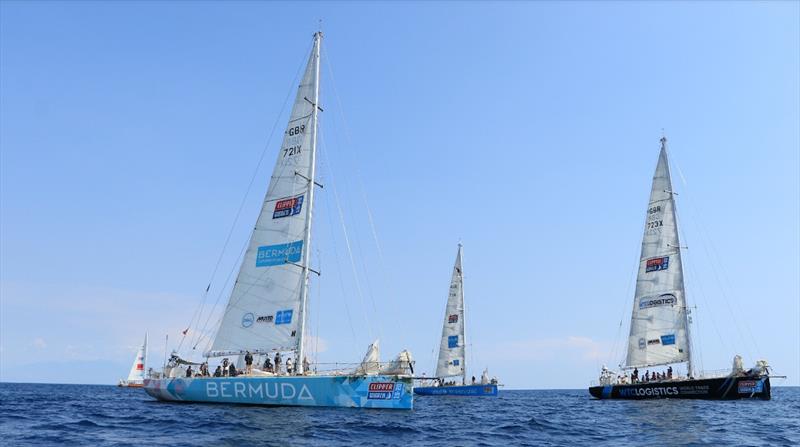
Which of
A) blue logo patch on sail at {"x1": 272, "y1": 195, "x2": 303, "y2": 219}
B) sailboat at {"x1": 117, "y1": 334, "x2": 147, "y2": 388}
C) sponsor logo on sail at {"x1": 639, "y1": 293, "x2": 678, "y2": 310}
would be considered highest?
blue logo patch on sail at {"x1": 272, "y1": 195, "x2": 303, "y2": 219}

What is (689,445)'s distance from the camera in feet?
59.3

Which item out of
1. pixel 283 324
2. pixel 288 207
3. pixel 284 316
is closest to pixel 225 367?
pixel 283 324

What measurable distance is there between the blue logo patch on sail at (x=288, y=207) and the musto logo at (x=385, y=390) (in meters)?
9.36

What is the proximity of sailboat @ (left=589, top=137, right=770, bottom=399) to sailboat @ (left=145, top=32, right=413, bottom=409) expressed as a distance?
2522 cm

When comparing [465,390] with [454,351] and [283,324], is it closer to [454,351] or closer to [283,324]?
[454,351]

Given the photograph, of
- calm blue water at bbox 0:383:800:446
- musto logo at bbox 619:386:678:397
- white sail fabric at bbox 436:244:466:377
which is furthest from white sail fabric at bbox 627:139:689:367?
calm blue water at bbox 0:383:800:446

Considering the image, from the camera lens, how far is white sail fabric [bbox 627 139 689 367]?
48.0m

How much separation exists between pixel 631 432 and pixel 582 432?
1630 millimetres

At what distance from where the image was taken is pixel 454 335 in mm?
65688

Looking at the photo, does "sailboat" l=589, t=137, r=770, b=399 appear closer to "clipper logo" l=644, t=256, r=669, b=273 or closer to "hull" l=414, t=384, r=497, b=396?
"clipper logo" l=644, t=256, r=669, b=273

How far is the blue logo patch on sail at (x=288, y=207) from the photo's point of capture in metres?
31.5

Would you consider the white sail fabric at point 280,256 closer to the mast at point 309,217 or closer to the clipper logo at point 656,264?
the mast at point 309,217

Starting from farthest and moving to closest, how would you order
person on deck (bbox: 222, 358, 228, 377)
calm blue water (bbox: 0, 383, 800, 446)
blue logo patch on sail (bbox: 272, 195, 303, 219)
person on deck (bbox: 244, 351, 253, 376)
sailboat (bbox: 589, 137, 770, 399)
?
sailboat (bbox: 589, 137, 770, 399)
blue logo patch on sail (bbox: 272, 195, 303, 219)
person on deck (bbox: 222, 358, 228, 377)
person on deck (bbox: 244, 351, 253, 376)
calm blue water (bbox: 0, 383, 800, 446)

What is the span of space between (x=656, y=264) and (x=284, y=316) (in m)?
32.4
